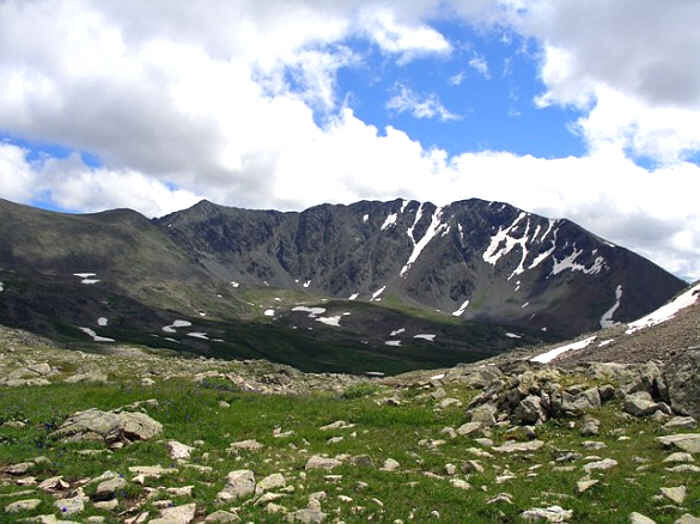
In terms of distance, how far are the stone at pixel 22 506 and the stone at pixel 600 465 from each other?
15.1 meters

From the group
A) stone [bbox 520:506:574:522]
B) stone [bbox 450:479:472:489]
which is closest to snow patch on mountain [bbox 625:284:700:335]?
stone [bbox 450:479:472:489]

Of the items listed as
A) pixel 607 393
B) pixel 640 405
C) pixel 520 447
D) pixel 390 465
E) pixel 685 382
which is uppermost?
pixel 685 382

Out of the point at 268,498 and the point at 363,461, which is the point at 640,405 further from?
the point at 268,498

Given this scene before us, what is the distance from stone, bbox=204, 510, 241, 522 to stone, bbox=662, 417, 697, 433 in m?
15.3

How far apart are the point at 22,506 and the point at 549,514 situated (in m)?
12.8

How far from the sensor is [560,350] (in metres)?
103

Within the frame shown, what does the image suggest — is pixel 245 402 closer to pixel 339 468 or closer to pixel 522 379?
pixel 339 468

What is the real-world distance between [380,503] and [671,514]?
23.0ft

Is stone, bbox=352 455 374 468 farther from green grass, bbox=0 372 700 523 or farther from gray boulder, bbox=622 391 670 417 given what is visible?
gray boulder, bbox=622 391 670 417

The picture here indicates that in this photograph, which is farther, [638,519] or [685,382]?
[685,382]

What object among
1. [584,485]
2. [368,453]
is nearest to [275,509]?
[368,453]

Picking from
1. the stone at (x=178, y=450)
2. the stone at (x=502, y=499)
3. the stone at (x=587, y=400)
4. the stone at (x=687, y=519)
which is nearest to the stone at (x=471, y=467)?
the stone at (x=502, y=499)

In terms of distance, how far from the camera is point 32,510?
1228 cm

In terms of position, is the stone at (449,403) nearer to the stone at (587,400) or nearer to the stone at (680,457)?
the stone at (587,400)
